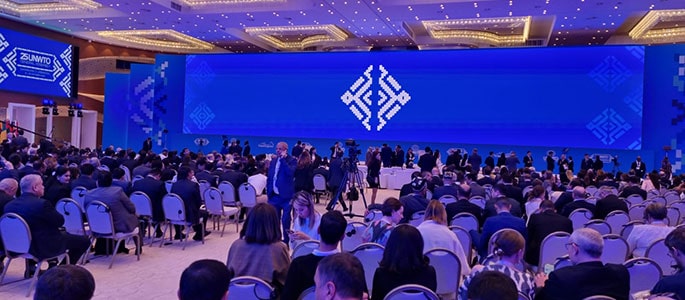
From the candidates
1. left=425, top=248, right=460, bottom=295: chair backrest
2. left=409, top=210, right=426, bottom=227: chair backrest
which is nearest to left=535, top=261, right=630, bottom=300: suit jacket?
left=425, top=248, right=460, bottom=295: chair backrest

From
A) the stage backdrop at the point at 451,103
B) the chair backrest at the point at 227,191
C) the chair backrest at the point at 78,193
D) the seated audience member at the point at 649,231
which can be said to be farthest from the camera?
the stage backdrop at the point at 451,103

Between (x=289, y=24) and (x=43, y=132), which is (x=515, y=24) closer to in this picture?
(x=289, y=24)

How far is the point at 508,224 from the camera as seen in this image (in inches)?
209

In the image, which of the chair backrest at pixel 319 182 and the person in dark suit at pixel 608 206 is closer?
the person in dark suit at pixel 608 206

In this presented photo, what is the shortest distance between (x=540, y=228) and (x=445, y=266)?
1.77m

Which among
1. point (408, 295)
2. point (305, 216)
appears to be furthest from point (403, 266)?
point (305, 216)

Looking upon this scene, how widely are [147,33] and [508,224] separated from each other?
1047 inches

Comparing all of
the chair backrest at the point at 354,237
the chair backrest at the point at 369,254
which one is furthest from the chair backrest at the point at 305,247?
the chair backrest at the point at 354,237

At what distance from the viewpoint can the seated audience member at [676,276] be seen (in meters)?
3.28

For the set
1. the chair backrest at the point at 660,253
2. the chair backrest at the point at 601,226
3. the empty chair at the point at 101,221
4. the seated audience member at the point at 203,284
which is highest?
the seated audience member at the point at 203,284

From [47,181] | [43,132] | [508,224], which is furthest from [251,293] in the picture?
[43,132]

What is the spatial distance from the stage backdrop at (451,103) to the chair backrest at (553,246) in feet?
56.4

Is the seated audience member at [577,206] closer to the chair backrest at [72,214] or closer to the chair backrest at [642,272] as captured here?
the chair backrest at [642,272]

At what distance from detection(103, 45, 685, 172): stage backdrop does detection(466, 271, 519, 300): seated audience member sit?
20.4m
